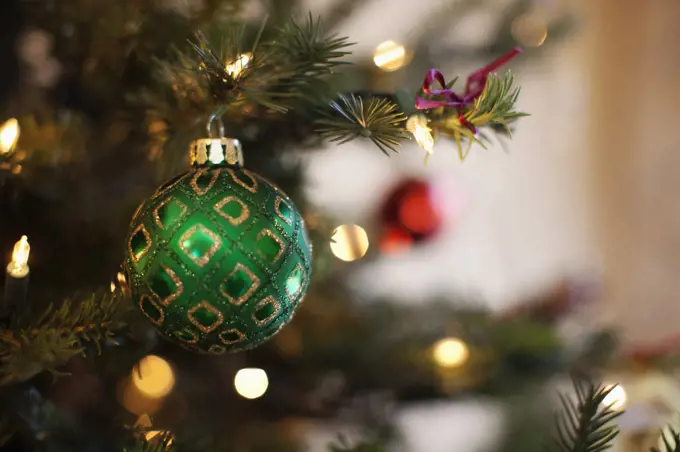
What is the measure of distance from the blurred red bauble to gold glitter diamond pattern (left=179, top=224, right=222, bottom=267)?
1.84 feet

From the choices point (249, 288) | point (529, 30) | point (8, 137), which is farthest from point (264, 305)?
point (529, 30)

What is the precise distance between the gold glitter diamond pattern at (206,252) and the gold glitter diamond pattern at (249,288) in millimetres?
16

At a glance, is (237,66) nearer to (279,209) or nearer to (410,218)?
(279,209)

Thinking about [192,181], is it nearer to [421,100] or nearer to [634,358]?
[421,100]

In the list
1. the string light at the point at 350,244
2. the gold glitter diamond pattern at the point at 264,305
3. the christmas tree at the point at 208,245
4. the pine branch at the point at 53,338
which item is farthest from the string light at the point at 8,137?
the string light at the point at 350,244

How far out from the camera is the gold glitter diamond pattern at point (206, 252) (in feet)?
1.11

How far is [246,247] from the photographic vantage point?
34 cm

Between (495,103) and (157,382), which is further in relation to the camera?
(157,382)

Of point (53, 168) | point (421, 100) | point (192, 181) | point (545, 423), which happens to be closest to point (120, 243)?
point (53, 168)

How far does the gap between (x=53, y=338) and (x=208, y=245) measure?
122 millimetres

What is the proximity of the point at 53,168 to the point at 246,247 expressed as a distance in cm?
28

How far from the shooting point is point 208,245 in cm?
34

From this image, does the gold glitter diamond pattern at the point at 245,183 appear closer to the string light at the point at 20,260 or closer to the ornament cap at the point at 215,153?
the ornament cap at the point at 215,153

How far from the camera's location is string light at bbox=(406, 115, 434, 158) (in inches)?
14.6
